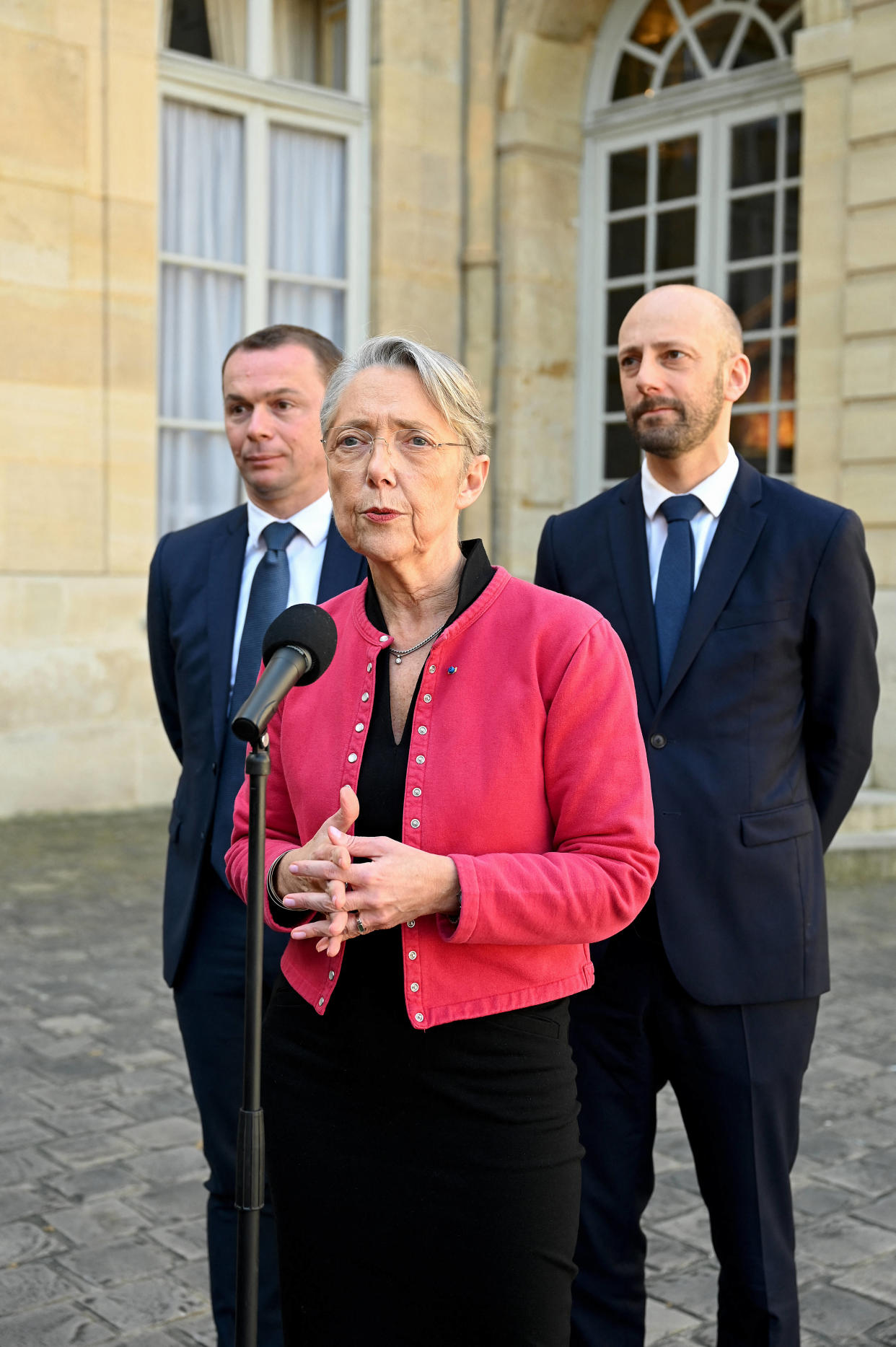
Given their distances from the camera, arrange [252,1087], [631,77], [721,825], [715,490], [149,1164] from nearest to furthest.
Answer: [252,1087], [721,825], [715,490], [149,1164], [631,77]

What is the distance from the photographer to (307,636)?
1.83 m

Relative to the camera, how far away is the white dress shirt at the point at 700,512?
2.86 meters

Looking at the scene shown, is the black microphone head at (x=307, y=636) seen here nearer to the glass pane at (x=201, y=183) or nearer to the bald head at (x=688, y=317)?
the bald head at (x=688, y=317)

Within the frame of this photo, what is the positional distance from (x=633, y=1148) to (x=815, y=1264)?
112 centimetres

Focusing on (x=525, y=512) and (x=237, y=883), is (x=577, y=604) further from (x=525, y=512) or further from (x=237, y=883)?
(x=525, y=512)

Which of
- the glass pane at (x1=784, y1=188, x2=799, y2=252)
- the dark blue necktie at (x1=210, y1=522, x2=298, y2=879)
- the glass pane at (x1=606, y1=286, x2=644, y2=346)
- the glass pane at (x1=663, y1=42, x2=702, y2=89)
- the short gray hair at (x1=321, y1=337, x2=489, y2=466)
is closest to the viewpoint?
the short gray hair at (x1=321, y1=337, x2=489, y2=466)

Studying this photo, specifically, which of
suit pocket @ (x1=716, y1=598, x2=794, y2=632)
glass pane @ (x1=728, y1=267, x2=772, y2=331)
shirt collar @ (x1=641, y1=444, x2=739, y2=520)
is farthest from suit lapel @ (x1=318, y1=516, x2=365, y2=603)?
glass pane @ (x1=728, y1=267, x2=772, y2=331)

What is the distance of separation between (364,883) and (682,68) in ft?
33.5

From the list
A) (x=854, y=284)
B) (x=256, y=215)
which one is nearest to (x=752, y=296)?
(x=854, y=284)

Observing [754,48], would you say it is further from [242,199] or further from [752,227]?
[242,199]

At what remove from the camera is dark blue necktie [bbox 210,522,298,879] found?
2.88 metres

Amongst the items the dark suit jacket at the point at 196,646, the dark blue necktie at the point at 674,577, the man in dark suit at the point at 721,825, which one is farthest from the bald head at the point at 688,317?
the dark suit jacket at the point at 196,646

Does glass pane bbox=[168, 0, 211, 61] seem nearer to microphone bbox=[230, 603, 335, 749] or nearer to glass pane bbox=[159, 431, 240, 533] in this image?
glass pane bbox=[159, 431, 240, 533]

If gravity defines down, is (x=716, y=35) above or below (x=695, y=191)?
above
